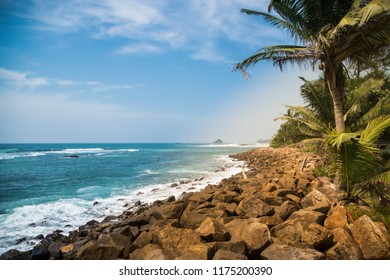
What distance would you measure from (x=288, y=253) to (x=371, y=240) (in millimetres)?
1192

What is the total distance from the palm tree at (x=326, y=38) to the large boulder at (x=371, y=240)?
2.40 meters

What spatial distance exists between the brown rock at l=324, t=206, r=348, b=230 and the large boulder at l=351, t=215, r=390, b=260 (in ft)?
1.12

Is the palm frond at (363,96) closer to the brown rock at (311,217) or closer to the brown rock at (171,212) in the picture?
the brown rock at (311,217)

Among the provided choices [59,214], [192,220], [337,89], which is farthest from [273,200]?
[59,214]

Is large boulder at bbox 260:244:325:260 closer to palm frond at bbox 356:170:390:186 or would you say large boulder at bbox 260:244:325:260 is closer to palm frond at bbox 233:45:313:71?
palm frond at bbox 356:170:390:186

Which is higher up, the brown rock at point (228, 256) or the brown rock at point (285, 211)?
the brown rock at point (285, 211)

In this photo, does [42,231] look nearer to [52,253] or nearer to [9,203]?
[52,253]

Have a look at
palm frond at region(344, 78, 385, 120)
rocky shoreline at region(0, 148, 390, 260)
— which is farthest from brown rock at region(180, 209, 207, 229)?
palm frond at region(344, 78, 385, 120)

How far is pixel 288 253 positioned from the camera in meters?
3.17

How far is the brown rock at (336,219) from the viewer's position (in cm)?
390

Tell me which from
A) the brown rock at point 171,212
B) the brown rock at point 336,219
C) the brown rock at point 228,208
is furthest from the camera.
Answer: the brown rock at point 171,212

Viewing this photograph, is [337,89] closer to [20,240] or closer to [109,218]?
[109,218]

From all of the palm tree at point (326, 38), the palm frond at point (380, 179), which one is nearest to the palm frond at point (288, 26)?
the palm tree at point (326, 38)

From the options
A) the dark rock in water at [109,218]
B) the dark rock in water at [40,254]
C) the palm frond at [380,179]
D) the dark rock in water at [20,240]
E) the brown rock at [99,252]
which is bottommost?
the dark rock in water at [20,240]
